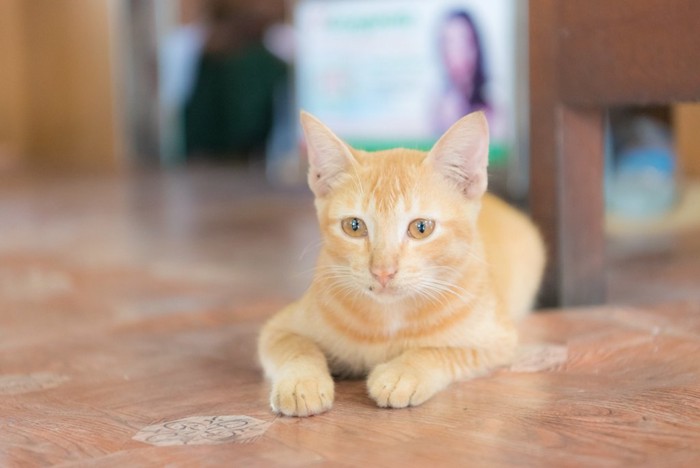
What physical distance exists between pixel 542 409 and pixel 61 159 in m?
7.62

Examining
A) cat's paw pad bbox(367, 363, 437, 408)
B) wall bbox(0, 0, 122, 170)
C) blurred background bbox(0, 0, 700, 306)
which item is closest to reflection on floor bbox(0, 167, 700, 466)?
cat's paw pad bbox(367, 363, 437, 408)

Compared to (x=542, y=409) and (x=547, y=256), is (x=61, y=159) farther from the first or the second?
(x=542, y=409)

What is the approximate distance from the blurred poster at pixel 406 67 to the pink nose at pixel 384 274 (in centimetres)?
319

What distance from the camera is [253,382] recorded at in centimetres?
157

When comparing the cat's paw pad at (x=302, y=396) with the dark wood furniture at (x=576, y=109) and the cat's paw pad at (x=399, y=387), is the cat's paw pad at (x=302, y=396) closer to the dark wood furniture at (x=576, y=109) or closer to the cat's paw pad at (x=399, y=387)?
the cat's paw pad at (x=399, y=387)

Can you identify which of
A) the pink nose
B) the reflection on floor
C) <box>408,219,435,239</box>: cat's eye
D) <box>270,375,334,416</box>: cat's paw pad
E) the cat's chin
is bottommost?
the reflection on floor

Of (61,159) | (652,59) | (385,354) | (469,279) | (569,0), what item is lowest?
(61,159)

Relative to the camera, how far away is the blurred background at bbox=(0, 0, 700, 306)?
4.18m

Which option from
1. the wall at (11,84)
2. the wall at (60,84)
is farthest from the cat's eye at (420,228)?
the wall at (11,84)

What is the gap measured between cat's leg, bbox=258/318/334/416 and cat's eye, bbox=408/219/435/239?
9.7 inches

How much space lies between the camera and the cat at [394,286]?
1.38m

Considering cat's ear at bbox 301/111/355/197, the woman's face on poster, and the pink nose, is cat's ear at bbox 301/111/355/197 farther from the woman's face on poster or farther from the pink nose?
the woman's face on poster

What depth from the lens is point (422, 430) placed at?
1.25 meters

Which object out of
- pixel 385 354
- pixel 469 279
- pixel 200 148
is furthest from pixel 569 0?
pixel 200 148
